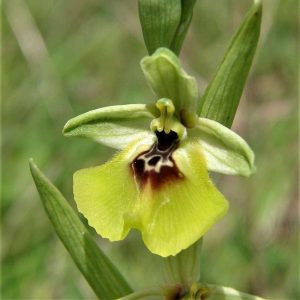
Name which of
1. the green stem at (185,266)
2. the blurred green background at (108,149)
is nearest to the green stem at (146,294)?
the green stem at (185,266)

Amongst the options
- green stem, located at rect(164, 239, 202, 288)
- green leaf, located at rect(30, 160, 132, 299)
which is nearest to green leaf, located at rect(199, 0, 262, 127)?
green stem, located at rect(164, 239, 202, 288)

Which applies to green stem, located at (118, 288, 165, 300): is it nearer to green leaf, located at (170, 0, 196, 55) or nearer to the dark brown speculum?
the dark brown speculum

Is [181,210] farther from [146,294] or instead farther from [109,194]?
[146,294]

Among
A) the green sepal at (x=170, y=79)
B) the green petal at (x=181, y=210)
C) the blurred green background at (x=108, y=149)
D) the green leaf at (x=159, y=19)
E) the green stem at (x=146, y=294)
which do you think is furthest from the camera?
the blurred green background at (x=108, y=149)

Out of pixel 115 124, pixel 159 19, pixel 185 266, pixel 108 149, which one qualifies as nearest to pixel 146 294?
pixel 185 266

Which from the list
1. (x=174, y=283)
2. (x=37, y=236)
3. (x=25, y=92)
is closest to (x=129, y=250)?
(x=37, y=236)

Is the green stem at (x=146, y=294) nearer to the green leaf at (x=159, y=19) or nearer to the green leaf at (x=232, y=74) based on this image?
the green leaf at (x=232, y=74)
